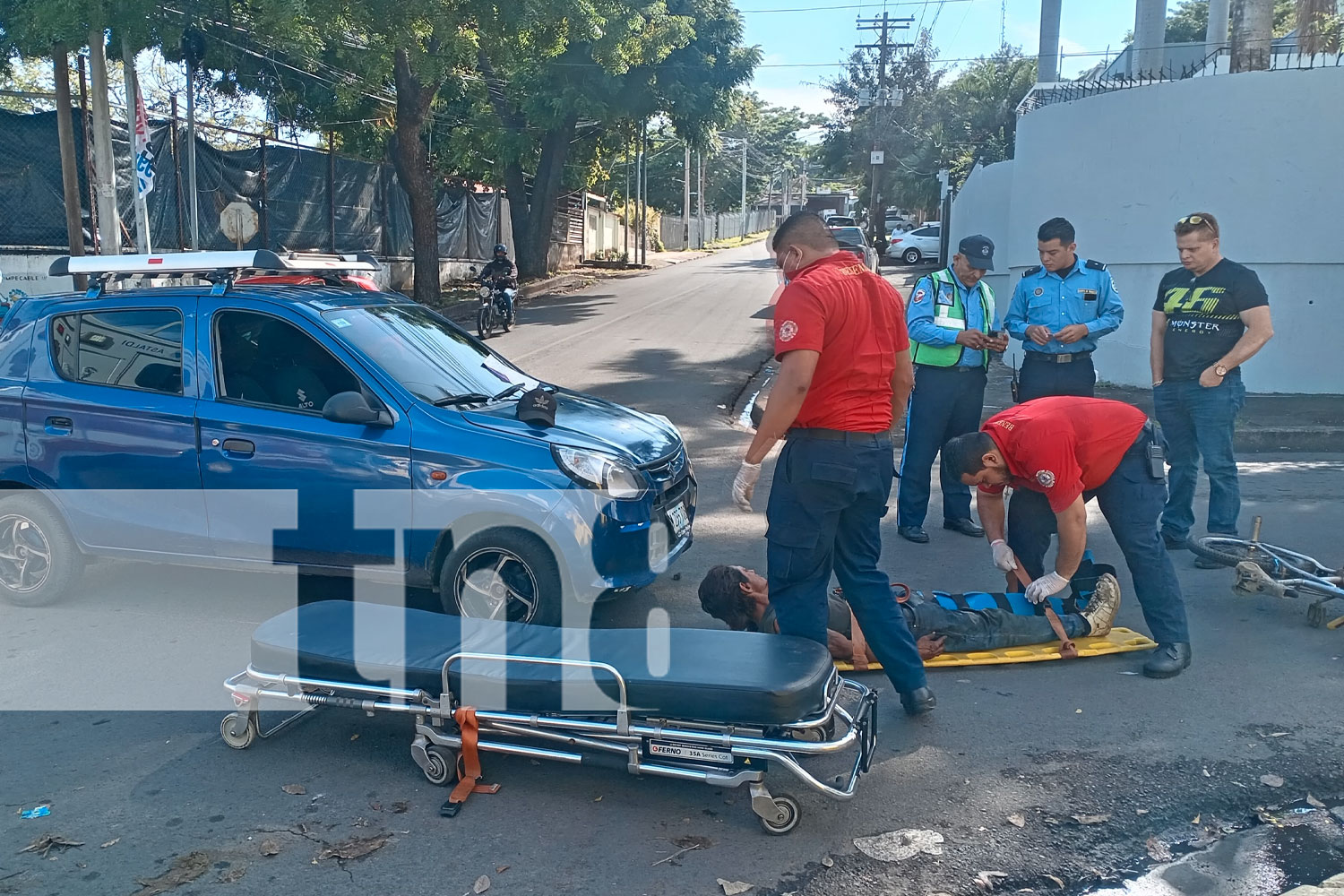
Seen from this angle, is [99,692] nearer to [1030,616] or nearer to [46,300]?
[46,300]

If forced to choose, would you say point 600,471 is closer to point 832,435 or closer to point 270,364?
point 832,435

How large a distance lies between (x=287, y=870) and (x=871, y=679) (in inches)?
99.8

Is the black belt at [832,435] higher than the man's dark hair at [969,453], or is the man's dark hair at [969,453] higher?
the black belt at [832,435]

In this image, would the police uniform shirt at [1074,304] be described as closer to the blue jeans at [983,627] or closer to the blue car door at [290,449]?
the blue jeans at [983,627]

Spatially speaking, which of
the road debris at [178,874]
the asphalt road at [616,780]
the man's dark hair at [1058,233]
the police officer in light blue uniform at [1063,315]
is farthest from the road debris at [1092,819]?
the man's dark hair at [1058,233]

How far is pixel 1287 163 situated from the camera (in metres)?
11.1

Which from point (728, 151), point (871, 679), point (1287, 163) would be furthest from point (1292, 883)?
point (728, 151)

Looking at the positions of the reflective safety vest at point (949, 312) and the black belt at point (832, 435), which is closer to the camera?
the black belt at point (832, 435)

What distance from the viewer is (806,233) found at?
4.16 meters

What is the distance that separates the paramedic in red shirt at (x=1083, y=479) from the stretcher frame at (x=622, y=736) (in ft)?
3.84

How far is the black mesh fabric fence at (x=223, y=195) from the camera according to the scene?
44.3ft

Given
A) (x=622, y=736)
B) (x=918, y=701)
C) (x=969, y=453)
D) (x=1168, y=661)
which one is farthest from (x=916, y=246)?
(x=622, y=736)

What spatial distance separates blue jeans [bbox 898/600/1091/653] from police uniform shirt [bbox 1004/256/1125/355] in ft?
6.99

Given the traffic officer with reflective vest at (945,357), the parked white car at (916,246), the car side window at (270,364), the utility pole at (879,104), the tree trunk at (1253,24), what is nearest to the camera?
the car side window at (270,364)
